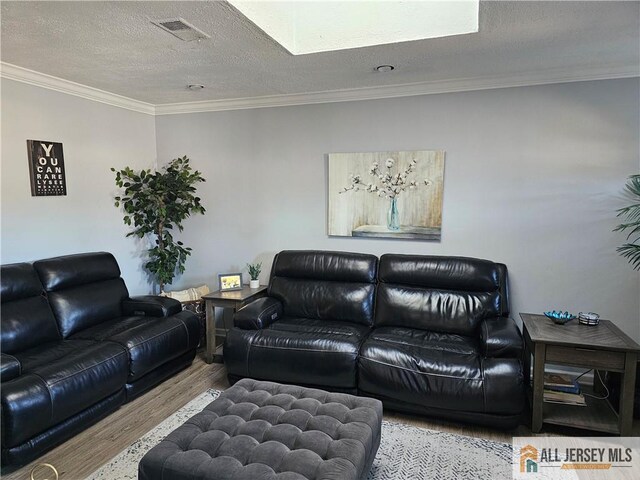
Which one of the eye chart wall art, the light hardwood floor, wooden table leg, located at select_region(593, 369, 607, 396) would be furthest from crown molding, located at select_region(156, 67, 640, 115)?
the light hardwood floor

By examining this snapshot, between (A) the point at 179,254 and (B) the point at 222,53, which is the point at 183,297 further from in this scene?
(B) the point at 222,53

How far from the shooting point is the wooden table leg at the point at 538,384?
259cm

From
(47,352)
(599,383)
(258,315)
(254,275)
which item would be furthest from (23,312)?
(599,383)

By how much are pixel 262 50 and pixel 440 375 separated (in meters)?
2.41

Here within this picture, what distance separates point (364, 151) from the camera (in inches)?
151

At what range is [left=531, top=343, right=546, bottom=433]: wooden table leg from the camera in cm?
259

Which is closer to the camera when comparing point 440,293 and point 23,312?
point 23,312

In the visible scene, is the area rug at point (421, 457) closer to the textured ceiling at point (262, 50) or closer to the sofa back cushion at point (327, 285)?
the sofa back cushion at point (327, 285)

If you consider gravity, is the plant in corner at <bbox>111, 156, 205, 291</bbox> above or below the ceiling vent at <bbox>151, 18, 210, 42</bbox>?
below

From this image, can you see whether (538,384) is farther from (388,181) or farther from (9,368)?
(9,368)

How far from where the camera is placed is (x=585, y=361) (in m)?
2.52

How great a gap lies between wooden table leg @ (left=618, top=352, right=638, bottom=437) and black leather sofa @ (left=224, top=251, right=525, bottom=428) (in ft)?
1.89

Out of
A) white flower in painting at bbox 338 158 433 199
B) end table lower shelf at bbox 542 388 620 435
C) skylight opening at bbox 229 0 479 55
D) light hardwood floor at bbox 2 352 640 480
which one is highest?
skylight opening at bbox 229 0 479 55

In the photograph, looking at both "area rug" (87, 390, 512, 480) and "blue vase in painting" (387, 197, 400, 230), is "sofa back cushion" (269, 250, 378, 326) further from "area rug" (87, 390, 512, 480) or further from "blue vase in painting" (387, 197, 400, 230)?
"area rug" (87, 390, 512, 480)
